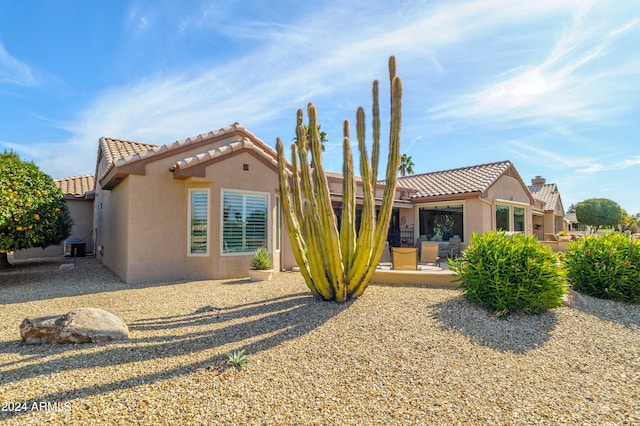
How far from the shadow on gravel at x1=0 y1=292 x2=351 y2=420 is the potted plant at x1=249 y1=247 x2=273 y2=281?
3274 millimetres

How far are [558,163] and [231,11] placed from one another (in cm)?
2097

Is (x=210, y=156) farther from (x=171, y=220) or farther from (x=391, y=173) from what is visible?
(x=391, y=173)

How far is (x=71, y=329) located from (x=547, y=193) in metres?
39.7

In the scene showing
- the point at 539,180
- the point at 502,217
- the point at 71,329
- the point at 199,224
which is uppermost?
the point at 539,180

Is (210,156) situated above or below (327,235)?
above

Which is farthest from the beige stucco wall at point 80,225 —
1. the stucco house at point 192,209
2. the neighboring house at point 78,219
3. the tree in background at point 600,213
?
the tree in background at point 600,213

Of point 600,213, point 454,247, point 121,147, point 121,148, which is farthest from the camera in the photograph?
point 600,213

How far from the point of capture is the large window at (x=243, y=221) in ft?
39.8

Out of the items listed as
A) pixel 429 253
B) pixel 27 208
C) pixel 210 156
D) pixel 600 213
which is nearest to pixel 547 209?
pixel 600 213

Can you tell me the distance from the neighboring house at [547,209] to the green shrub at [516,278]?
24.2 metres

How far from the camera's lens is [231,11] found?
10.1 m

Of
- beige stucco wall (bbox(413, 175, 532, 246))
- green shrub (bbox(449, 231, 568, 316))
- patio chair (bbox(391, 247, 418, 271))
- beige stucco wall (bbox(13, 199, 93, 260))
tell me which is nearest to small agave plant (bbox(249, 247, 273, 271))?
patio chair (bbox(391, 247, 418, 271))

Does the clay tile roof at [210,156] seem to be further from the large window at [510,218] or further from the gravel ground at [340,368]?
Answer: the large window at [510,218]

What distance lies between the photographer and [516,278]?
6.92 metres
